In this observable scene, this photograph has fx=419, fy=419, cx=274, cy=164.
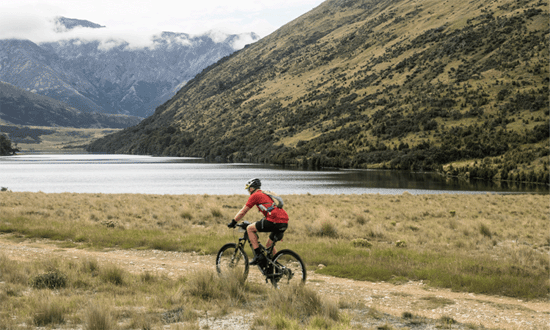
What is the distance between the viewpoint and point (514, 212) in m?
28.4

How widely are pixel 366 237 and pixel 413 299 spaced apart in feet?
29.2

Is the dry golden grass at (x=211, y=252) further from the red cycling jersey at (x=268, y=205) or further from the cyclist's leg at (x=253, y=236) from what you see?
the red cycling jersey at (x=268, y=205)

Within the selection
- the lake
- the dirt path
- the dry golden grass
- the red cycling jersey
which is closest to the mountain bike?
the dry golden grass

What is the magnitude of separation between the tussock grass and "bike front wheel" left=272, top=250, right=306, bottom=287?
3.25 metres

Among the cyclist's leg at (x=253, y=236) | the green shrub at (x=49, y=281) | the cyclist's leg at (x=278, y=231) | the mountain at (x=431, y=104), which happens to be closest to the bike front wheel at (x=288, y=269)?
the cyclist's leg at (x=278, y=231)

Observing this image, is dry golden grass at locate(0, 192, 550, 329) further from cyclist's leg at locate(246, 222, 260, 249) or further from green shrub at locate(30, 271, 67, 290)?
cyclist's leg at locate(246, 222, 260, 249)

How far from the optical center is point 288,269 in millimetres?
9828

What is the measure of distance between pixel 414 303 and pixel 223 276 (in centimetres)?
456

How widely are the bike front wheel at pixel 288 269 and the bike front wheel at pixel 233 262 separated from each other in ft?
2.84

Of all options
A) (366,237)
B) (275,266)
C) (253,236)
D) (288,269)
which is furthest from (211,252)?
(366,237)

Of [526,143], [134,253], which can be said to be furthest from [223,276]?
[526,143]

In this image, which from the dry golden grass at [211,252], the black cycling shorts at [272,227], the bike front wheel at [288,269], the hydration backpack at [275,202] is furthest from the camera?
the bike front wheel at [288,269]

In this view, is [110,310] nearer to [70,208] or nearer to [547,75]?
[70,208]

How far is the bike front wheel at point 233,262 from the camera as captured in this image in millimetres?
10242
